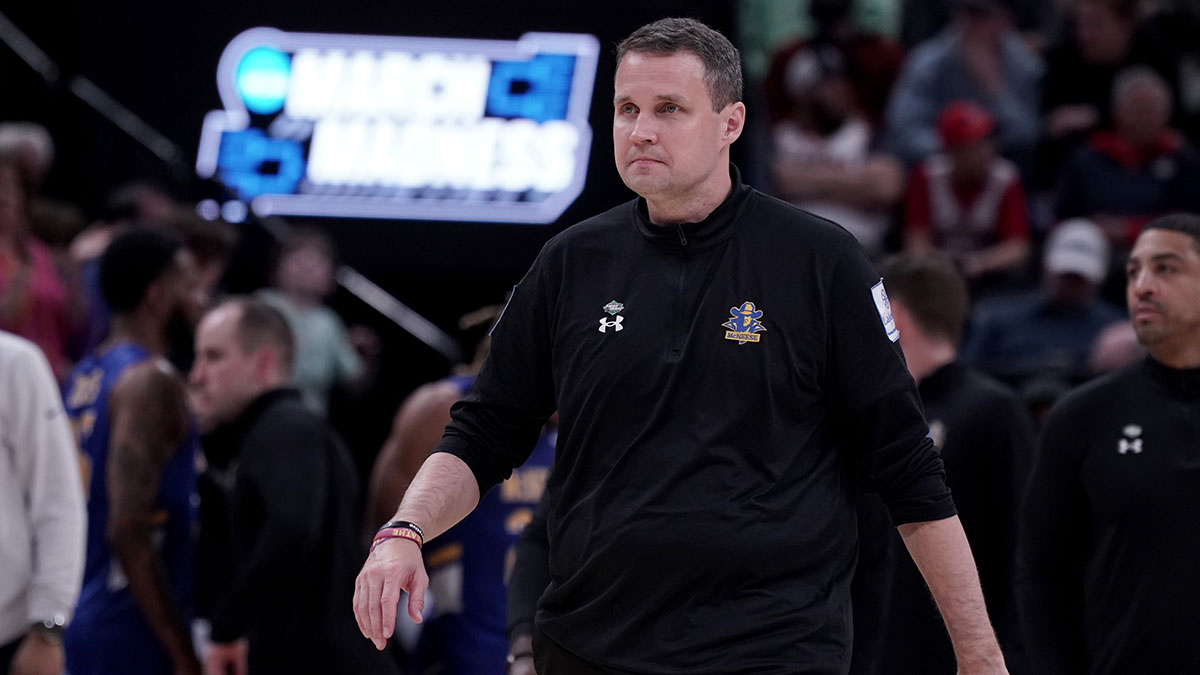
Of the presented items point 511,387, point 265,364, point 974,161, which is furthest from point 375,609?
point 974,161

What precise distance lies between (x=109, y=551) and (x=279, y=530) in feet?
3.48

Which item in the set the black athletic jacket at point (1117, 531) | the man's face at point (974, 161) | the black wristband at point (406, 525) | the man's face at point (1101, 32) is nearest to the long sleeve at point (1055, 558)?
the black athletic jacket at point (1117, 531)

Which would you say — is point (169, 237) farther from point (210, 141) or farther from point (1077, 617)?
point (210, 141)

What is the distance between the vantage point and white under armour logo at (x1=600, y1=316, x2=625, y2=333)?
3.60 metres

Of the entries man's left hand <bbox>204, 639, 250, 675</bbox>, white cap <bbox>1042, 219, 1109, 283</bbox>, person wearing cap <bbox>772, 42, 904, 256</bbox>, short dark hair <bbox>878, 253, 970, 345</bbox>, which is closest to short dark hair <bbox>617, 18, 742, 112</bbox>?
short dark hair <bbox>878, 253, 970, 345</bbox>

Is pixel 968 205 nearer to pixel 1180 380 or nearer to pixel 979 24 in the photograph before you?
pixel 979 24

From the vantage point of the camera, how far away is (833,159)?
11.5 meters

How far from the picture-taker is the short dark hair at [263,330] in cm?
636

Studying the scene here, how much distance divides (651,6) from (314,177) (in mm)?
2700

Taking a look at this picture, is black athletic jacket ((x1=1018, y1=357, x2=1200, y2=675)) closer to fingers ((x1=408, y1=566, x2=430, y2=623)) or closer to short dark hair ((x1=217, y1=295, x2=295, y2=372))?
fingers ((x1=408, y1=566, x2=430, y2=623))

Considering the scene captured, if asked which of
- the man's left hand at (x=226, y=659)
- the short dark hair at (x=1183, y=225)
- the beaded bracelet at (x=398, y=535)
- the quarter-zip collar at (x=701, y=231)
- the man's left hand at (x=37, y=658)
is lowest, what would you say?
the man's left hand at (x=226, y=659)

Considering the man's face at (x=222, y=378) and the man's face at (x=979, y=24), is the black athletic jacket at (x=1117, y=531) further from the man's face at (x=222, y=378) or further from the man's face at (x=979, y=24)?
the man's face at (x=979, y=24)

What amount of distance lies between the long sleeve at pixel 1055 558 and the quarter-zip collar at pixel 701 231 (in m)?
2.01

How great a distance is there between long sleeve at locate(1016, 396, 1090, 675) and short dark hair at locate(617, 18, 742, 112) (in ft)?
6.95
